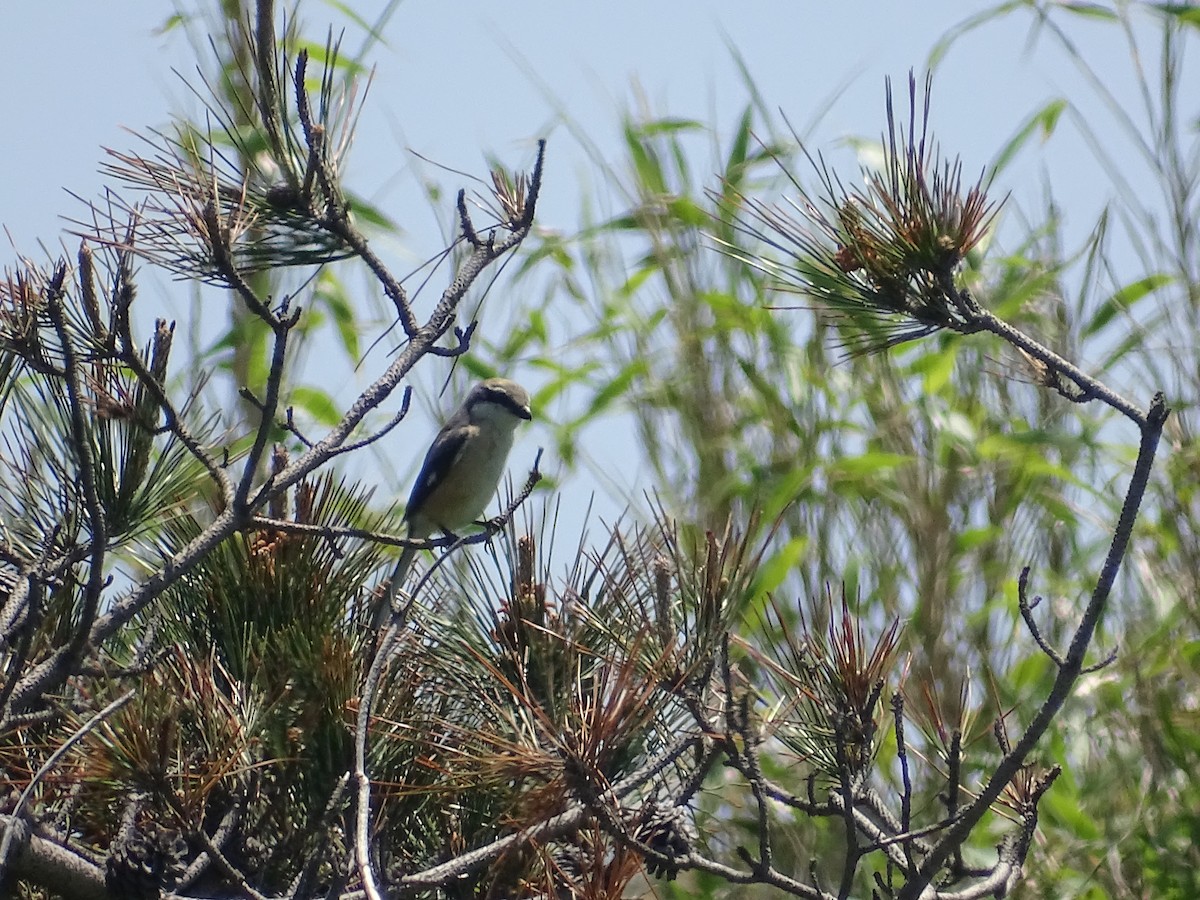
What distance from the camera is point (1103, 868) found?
2.80 meters

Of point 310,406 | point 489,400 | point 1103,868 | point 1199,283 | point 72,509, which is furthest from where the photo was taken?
point 489,400

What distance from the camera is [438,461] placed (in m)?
4.16

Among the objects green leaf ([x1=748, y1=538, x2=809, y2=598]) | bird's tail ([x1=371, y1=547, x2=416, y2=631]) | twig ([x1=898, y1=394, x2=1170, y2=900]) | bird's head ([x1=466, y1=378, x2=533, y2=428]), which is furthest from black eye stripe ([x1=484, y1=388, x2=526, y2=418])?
twig ([x1=898, y1=394, x2=1170, y2=900])

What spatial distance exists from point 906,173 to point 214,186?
89 cm

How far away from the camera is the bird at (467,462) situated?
4105 mm

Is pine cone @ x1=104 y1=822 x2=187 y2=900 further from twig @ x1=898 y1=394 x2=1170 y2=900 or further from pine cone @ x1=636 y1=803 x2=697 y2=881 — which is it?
twig @ x1=898 y1=394 x2=1170 y2=900

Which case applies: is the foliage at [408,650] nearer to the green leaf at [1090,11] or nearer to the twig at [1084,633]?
the twig at [1084,633]

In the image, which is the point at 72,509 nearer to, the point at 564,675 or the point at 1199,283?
the point at 564,675

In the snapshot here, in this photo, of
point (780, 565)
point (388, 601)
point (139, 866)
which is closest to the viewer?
point (139, 866)

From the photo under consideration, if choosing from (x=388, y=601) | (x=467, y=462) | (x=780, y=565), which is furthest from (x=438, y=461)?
(x=388, y=601)

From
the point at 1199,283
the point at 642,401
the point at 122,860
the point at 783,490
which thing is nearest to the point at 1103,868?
the point at 783,490

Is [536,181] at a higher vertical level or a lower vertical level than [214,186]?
higher

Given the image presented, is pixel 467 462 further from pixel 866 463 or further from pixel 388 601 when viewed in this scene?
pixel 388 601

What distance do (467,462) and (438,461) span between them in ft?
0.33
